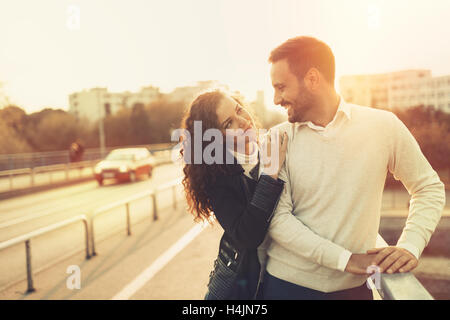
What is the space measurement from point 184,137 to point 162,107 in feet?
228

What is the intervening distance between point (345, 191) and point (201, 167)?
0.62 metres

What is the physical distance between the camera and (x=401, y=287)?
1.43 meters

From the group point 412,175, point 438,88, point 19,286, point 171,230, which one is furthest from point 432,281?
point 412,175

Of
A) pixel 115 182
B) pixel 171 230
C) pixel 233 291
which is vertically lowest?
pixel 115 182

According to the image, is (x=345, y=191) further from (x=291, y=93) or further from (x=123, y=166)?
(x=123, y=166)

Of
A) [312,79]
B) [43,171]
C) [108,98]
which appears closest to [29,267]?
[312,79]

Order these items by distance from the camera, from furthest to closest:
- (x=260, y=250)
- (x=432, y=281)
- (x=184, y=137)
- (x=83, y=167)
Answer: (x=83, y=167) < (x=432, y=281) < (x=184, y=137) < (x=260, y=250)

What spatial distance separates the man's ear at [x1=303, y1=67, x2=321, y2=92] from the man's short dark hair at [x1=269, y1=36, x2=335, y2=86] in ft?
0.05

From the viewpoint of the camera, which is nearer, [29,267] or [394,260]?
[394,260]

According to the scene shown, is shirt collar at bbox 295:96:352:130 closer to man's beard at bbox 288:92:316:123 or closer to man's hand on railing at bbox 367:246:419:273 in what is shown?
man's beard at bbox 288:92:316:123

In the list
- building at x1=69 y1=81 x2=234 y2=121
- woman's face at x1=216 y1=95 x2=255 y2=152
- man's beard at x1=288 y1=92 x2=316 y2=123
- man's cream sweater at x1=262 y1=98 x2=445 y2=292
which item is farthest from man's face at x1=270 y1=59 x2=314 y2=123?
building at x1=69 y1=81 x2=234 y2=121

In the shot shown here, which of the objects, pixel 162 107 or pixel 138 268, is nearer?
pixel 138 268
